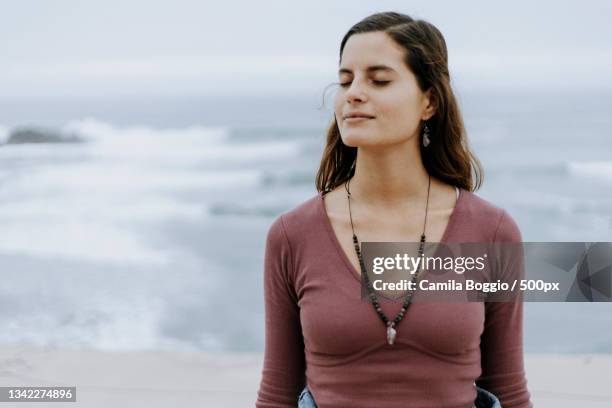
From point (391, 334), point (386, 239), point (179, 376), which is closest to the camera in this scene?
point (391, 334)

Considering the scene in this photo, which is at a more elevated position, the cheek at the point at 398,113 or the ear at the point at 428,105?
the ear at the point at 428,105

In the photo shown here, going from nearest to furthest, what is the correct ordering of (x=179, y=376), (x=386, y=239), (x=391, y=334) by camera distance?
(x=391, y=334)
(x=386, y=239)
(x=179, y=376)

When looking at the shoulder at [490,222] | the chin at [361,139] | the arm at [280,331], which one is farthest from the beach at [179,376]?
the chin at [361,139]

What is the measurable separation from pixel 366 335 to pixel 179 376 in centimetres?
191

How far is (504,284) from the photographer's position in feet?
4.56

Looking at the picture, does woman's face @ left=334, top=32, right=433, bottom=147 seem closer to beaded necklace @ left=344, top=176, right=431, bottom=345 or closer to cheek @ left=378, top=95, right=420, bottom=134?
cheek @ left=378, top=95, right=420, bottom=134

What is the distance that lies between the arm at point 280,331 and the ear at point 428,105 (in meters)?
0.29

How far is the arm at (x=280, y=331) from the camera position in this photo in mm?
1426

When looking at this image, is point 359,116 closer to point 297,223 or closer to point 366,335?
point 297,223

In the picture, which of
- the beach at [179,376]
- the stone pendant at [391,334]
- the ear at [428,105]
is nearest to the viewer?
the stone pendant at [391,334]

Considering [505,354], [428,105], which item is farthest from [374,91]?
[505,354]

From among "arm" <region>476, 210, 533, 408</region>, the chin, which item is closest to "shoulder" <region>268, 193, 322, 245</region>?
the chin

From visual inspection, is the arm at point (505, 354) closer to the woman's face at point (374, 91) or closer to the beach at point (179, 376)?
the woman's face at point (374, 91)

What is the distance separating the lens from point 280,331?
1.44 m
